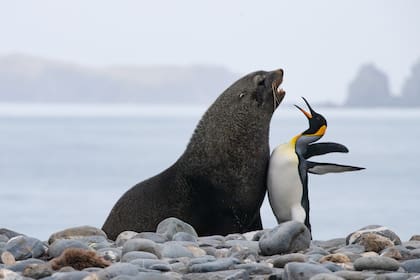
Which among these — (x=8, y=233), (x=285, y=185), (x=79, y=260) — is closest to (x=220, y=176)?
(x=285, y=185)

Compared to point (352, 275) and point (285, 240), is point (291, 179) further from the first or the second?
point (352, 275)

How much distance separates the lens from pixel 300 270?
15.4ft

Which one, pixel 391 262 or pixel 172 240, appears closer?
pixel 391 262

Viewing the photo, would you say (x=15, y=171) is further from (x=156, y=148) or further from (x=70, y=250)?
(x=70, y=250)

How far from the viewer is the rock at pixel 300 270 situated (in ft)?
15.3

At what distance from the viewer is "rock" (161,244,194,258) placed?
5.39 meters

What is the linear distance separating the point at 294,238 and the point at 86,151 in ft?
151

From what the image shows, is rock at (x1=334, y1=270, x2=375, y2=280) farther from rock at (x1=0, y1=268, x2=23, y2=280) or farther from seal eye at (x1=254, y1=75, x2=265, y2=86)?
seal eye at (x1=254, y1=75, x2=265, y2=86)

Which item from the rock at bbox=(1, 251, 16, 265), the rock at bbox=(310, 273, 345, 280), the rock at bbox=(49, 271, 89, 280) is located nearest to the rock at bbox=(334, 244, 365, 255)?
the rock at bbox=(310, 273, 345, 280)

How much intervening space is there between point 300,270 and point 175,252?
901mm

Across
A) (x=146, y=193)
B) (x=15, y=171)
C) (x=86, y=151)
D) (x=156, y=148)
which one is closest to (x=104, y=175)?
(x=15, y=171)

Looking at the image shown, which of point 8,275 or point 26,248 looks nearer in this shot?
point 8,275

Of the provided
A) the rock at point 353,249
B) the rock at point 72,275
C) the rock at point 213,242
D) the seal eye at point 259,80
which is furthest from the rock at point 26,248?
the seal eye at point 259,80

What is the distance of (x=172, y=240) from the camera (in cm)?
605
